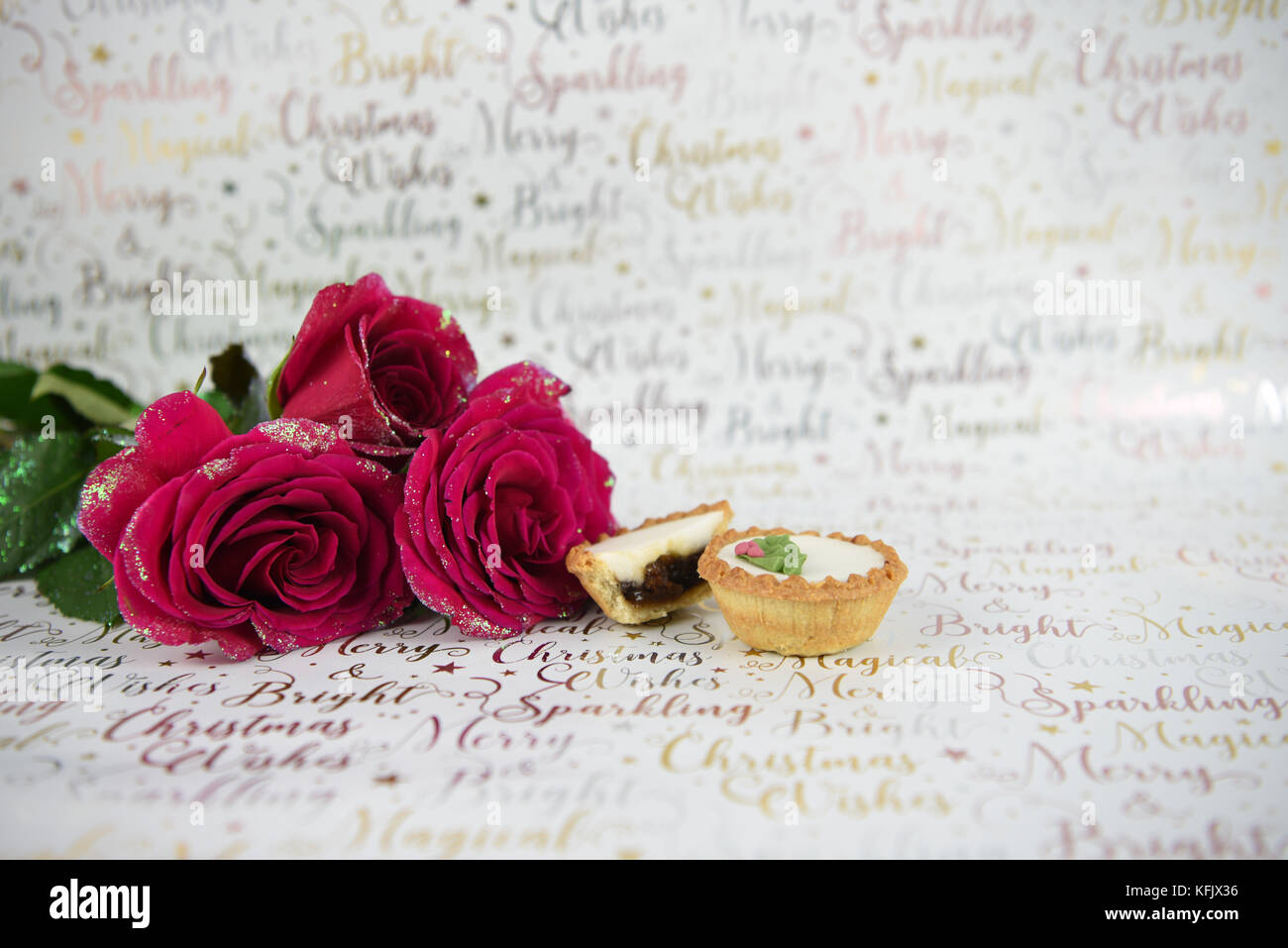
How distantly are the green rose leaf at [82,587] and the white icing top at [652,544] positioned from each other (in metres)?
0.86

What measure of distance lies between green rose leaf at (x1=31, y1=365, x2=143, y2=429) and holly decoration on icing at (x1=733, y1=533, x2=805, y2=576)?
1.36 m

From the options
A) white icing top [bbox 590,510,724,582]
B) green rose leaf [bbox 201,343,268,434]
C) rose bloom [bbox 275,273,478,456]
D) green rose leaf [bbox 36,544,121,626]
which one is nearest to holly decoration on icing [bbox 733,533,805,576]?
white icing top [bbox 590,510,724,582]

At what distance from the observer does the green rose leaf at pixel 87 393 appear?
186cm

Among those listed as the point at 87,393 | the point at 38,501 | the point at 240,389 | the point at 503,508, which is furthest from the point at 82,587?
the point at 503,508

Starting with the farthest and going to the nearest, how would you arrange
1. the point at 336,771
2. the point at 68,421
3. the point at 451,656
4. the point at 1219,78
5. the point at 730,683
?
the point at 1219,78, the point at 68,421, the point at 451,656, the point at 730,683, the point at 336,771

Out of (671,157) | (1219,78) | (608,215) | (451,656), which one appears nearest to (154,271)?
(608,215)

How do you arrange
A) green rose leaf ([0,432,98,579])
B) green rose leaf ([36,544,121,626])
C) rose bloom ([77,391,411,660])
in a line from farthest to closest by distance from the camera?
green rose leaf ([0,432,98,579]) → green rose leaf ([36,544,121,626]) → rose bloom ([77,391,411,660])

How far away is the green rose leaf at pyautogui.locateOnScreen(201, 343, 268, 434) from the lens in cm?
164

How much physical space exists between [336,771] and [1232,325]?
114 inches

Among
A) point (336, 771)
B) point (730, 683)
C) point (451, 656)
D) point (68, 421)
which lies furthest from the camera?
point (68, 421)

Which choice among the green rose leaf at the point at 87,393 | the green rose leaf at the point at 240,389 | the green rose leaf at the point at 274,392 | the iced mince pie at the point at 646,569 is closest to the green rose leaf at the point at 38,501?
the green rose leaf at the point at 87,393

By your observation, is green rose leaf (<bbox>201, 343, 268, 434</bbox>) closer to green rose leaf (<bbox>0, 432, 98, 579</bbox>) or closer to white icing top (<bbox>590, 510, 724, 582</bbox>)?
green rose leaf (<bbox>0, 432, 98, 579</bbox>)

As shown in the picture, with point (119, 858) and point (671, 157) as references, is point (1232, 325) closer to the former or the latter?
point (671, 157)

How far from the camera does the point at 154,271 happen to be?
280cm
